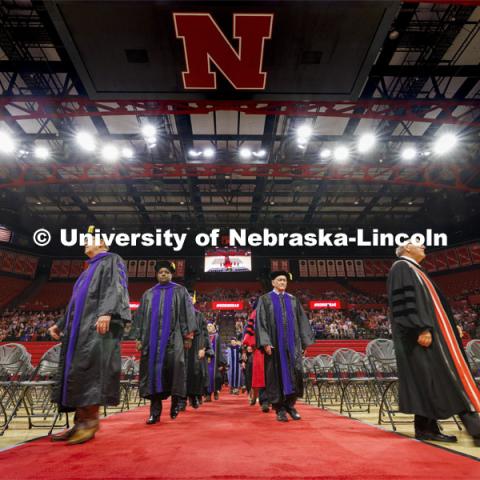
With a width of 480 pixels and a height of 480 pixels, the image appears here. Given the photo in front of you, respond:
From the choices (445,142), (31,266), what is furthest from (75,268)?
(445,142)

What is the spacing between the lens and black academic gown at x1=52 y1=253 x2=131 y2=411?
112 inches

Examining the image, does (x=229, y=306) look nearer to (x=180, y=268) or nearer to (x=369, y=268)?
(x=180, y=268)

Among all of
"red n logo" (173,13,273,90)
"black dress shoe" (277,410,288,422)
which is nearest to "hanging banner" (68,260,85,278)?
"black dress shoe" (277,410,288,422)

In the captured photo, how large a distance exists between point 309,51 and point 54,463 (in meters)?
3.20

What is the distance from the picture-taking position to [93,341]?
116 inches

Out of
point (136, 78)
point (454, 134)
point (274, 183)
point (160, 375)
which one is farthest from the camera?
point (274, 183)

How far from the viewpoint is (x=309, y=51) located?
2.88m

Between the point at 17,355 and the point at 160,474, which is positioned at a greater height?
the point at 17,355

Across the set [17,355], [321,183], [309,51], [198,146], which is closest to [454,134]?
[321,183]

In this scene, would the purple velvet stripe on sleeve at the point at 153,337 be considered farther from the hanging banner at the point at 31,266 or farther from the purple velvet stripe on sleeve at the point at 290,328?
the hanging banner at the point at 31,266

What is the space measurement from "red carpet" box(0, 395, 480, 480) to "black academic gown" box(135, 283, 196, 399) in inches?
36.7

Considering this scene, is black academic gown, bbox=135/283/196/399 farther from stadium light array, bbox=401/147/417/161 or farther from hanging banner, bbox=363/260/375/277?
hanging banner, bbox=363/260/375/277

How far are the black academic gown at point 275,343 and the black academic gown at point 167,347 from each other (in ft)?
2.77

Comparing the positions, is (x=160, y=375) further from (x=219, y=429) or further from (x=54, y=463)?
(x=54, y=463)
